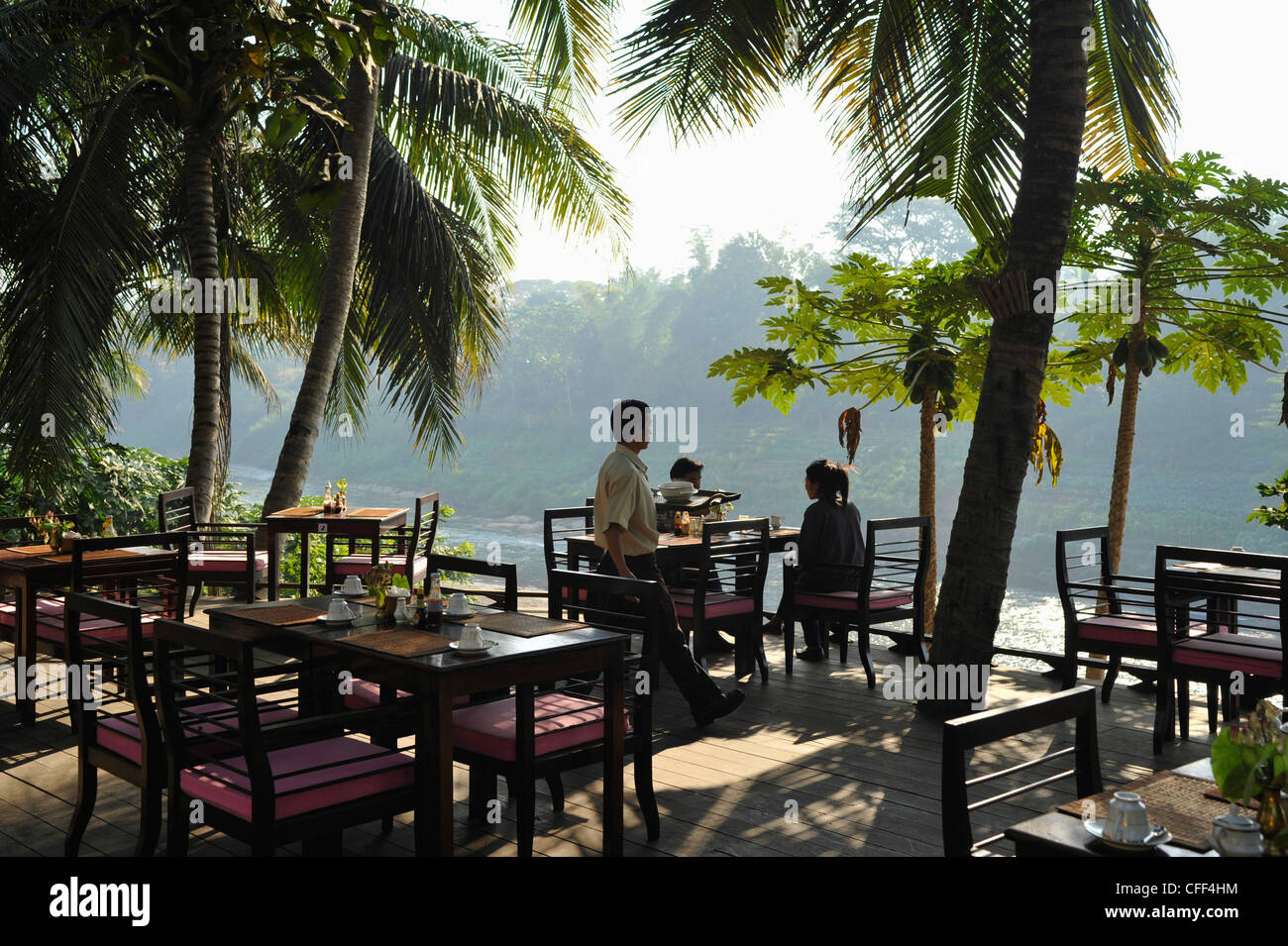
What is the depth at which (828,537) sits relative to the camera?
639cm

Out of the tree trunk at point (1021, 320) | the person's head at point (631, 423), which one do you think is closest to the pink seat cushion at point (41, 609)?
the person's head at point (631, 423)

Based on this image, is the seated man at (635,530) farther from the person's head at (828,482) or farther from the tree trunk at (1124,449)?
the tree trunk at (1124,449)

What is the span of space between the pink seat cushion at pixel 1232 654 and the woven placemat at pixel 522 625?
2.88 meters

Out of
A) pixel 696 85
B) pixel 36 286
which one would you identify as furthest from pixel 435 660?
pixel 36 286

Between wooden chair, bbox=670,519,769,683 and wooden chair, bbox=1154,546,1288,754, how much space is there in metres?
2.03

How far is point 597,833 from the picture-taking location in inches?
147

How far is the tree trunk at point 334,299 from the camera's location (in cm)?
820

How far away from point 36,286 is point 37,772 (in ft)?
12.0

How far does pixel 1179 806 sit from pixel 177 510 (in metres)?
6.95

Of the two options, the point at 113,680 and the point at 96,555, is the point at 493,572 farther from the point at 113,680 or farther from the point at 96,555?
the point at 96,555

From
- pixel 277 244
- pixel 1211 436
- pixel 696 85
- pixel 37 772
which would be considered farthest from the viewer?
pixel 1211 436

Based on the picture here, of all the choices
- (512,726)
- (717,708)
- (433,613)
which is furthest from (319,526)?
(512,726)
